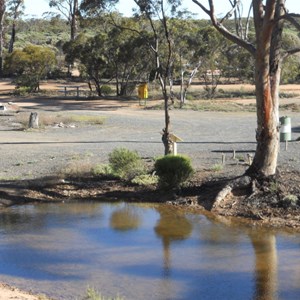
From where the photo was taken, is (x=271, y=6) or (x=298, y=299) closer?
(x=298, y=299)

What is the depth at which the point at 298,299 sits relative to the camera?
10086 millimetres

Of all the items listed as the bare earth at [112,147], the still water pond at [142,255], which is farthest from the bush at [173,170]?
the still water pond at [142,255]

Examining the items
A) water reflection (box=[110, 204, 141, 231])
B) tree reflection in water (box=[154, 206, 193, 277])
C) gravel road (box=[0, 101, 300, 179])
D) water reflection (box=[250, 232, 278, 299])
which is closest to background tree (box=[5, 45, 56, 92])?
gravel road (box=[0, 101, 300, 179])

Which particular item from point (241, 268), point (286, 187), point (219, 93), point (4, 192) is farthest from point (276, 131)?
point (219, 93)

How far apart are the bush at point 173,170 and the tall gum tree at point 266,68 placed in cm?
183

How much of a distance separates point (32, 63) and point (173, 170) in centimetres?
4864

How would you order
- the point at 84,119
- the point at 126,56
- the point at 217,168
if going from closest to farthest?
the point at 217,168 < the point at 84,119 < the point at 126,56

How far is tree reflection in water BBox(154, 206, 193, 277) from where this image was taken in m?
14.2

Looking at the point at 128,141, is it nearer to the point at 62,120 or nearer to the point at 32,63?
the point at 62,120

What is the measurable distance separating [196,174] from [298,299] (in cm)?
984

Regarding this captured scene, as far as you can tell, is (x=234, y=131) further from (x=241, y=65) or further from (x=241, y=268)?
(x=241, y=65)

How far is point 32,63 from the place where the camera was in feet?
211

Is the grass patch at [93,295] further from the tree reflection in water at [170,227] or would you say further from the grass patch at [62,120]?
the grass patch at [62,120]

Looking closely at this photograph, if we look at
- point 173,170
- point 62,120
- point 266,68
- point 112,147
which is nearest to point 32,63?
point 62,120
